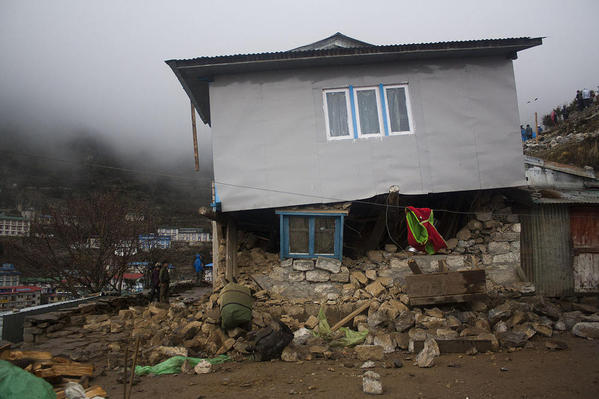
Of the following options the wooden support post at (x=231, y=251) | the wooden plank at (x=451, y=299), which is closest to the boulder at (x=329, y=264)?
the wooden plank at (x=451, y=299)

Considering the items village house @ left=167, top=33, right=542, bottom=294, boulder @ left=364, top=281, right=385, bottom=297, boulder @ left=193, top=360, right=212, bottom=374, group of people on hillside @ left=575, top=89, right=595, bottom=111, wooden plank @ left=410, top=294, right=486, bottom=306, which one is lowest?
boulder @ left=193, top=360, right=212, bottom=374

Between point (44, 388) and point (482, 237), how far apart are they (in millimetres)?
10008

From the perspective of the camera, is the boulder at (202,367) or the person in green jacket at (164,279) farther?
the person in green jacket at (164,279)

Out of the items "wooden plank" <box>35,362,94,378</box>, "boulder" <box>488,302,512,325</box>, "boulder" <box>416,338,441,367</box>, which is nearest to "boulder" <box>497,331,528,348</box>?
"boulder" <box>488,302,512,325</box>

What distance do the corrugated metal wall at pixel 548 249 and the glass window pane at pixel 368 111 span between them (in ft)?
16.4

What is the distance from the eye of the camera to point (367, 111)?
996 centimetres

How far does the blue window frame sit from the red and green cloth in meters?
1.78

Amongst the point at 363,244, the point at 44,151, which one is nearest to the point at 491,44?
the point at 363,244

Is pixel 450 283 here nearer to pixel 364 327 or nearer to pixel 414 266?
pixel 414 266

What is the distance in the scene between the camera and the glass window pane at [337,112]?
992 centimetres

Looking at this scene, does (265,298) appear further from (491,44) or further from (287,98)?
(491,44)

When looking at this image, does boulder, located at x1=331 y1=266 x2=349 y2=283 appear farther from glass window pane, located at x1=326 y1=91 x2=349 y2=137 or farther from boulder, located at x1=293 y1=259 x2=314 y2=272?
glass window pane, located at x1=326 y1=91 x2=349 y2=137

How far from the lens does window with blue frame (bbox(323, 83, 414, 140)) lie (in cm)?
987

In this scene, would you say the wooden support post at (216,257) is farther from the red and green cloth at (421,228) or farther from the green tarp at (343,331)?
the red and green cloth at (421,228)
